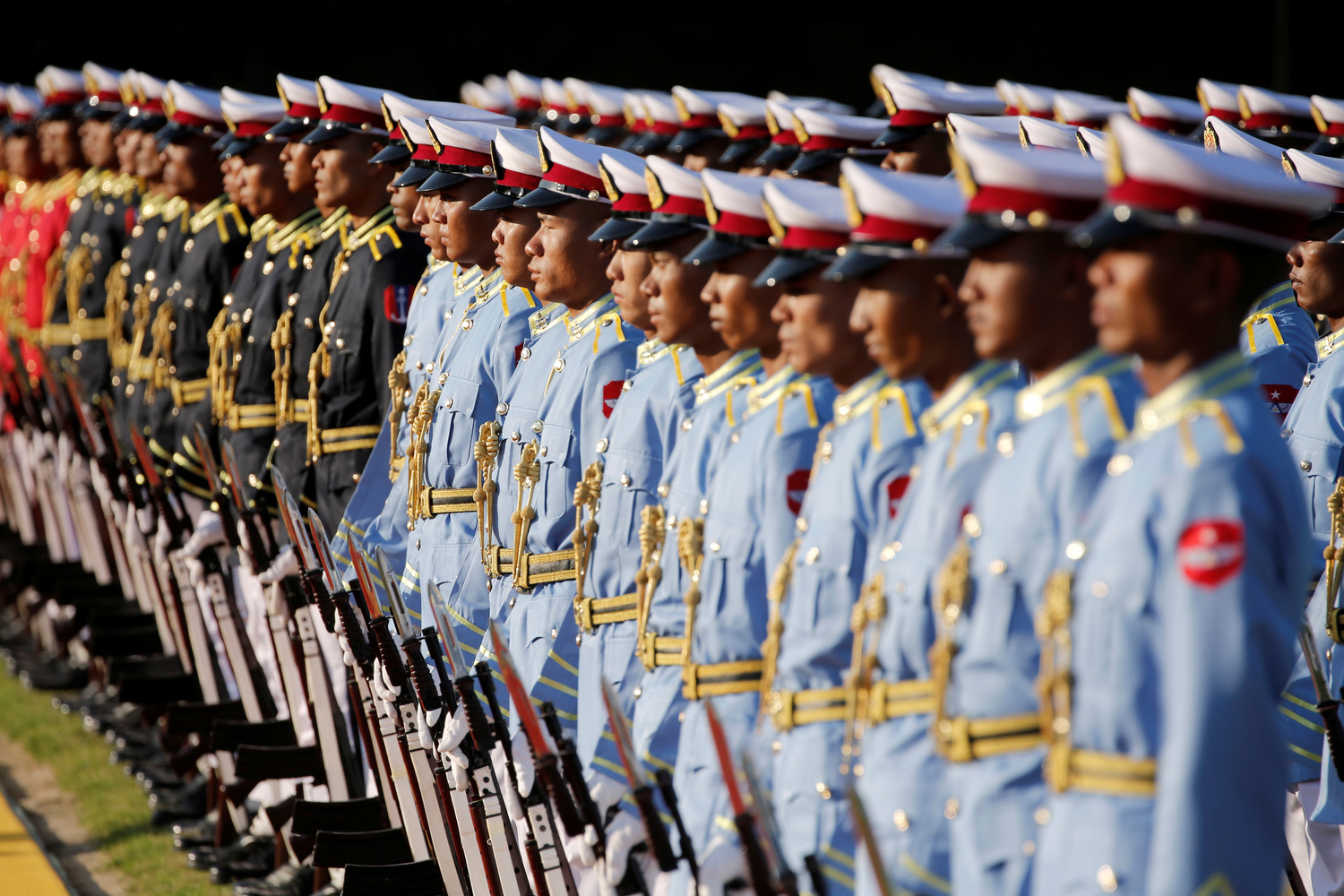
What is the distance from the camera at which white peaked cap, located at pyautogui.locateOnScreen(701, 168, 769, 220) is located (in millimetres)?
3840

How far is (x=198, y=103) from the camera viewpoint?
8.56 m

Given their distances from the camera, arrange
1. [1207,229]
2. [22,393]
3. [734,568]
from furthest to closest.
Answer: [22,393] → [734,568] → [1207,229]

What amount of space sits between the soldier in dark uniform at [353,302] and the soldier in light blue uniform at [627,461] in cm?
213

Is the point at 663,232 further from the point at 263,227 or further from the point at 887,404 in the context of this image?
the point at 263,227

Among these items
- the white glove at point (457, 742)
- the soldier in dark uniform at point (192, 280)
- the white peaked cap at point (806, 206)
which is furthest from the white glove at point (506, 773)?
the soldier in dark uniform at point (192, 280)

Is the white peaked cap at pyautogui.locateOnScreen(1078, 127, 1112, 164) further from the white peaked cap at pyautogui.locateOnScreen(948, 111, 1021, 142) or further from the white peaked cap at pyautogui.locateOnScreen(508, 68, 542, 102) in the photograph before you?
the white peaked cap at pyautogui.locateOnScreen(508, 68, 542, 102)

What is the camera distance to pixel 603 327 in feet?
16.3

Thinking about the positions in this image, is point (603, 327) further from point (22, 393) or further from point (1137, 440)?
point (22, 393)

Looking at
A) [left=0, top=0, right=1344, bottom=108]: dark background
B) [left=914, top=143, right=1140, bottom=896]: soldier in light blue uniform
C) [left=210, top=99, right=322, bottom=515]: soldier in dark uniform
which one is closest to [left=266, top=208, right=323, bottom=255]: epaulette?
[left=210, top=99, right=322, bottom=515]: soldier in dark uniform

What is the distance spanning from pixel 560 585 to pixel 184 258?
423 cm

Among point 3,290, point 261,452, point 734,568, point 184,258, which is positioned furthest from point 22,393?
point 734,568

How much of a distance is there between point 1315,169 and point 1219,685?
8.80 feet

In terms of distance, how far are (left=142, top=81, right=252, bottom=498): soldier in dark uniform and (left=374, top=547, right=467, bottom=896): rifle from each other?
10.0 feet

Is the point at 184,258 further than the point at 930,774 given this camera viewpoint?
Yes
